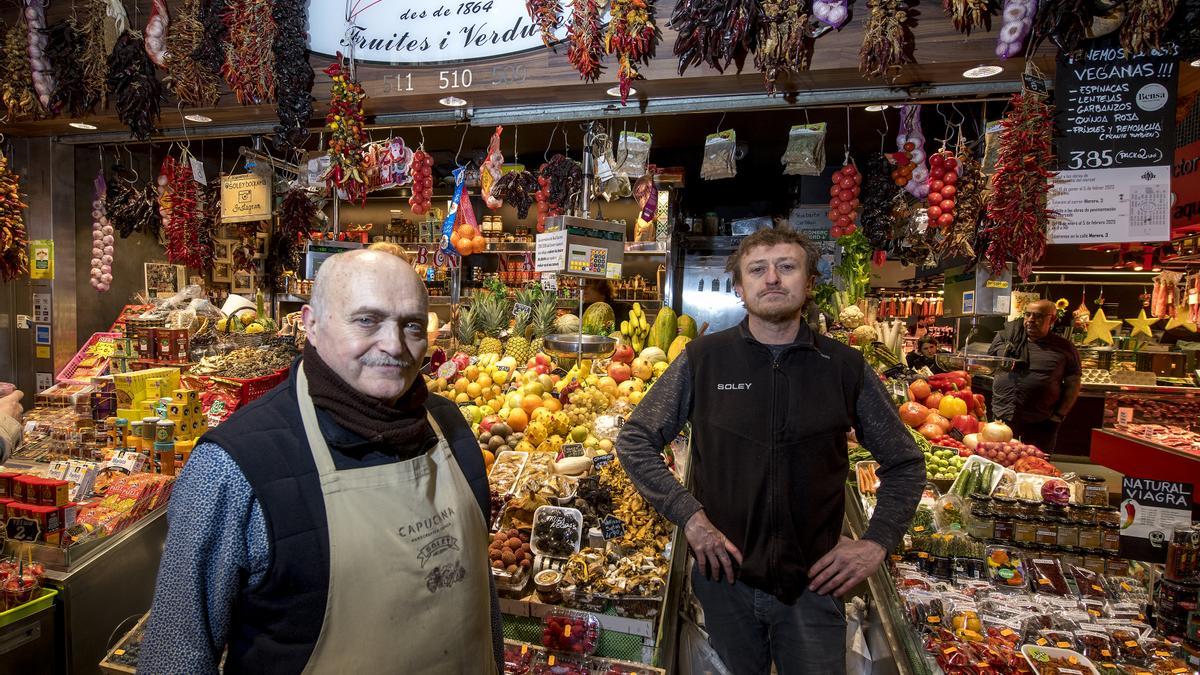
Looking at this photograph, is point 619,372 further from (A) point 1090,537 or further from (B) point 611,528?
(A) point 1090,537

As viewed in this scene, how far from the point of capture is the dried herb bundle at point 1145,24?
8.91 feet

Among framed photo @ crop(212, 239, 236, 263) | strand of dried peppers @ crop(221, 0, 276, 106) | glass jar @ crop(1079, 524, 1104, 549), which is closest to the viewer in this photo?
glass jar @ crop(1079, 524, 1104, 549)

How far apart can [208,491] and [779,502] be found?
1.74 meters

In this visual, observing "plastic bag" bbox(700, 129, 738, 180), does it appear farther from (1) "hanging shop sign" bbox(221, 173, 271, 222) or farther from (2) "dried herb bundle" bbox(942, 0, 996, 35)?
(1) "hanging shop sign" bbox(221, 173, 271, 222)

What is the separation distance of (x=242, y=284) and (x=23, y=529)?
17.1 feet

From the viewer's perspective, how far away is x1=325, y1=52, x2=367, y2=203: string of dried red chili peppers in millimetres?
4023

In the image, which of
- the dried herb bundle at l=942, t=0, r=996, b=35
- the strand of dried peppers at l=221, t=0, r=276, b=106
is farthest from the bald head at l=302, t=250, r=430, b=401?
the strand of dried peppers at l=221, t=0, r=276, b=106

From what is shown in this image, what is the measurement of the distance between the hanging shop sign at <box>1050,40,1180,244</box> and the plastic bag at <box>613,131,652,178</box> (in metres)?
2.33

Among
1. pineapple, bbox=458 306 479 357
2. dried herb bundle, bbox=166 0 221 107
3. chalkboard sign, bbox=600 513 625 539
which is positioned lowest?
chalkboard sign, bbox=600 513 625 539

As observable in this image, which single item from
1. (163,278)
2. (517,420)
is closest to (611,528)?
(517,420)

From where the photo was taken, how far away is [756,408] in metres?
2.23

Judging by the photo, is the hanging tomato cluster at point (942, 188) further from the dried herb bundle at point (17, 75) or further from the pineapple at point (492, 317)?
the dried herb bundle at point (17, 75)

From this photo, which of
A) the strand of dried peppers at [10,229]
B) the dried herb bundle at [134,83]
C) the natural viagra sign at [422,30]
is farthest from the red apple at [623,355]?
the strand of dried peppers at [10,229]

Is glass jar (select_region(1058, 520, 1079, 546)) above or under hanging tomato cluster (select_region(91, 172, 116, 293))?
under
